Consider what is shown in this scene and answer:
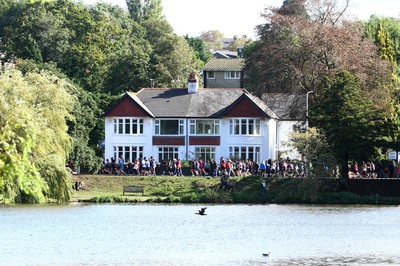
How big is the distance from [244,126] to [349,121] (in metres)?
18.8

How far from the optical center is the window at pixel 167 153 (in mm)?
103938

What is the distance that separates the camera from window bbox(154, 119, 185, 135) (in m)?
104

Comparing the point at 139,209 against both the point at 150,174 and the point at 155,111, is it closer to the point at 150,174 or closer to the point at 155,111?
the point at 150,174

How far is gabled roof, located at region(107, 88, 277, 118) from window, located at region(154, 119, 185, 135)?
0.72m

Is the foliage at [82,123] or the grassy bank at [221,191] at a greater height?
the foliage at [82,123]

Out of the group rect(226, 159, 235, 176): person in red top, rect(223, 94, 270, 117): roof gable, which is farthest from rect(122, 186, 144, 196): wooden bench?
rect(223, 94, 270, 117): roof gable

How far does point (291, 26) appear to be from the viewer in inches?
4252

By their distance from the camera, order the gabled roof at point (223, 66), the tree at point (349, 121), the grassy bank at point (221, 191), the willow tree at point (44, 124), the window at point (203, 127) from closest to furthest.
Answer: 1. the willow tree at point (44, 124)
2. the grassy bank at point (221, 191)
3. the tree at point (349, 121)
4. the window at point (203, 127)
5. the gabled roof at point (223, 66)

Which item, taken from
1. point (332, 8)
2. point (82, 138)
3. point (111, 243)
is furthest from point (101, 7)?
point (111, 243)

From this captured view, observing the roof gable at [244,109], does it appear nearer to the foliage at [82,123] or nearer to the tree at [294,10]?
the foliage at [82,123]

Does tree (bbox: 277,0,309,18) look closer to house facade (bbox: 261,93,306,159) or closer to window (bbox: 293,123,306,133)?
house facade (bbox: 261,93,306,159)

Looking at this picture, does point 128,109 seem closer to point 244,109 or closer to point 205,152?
point 205,152

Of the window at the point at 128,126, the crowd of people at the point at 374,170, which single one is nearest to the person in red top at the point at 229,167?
the crowd of people at the point at 374,170

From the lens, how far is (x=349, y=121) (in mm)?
86500
